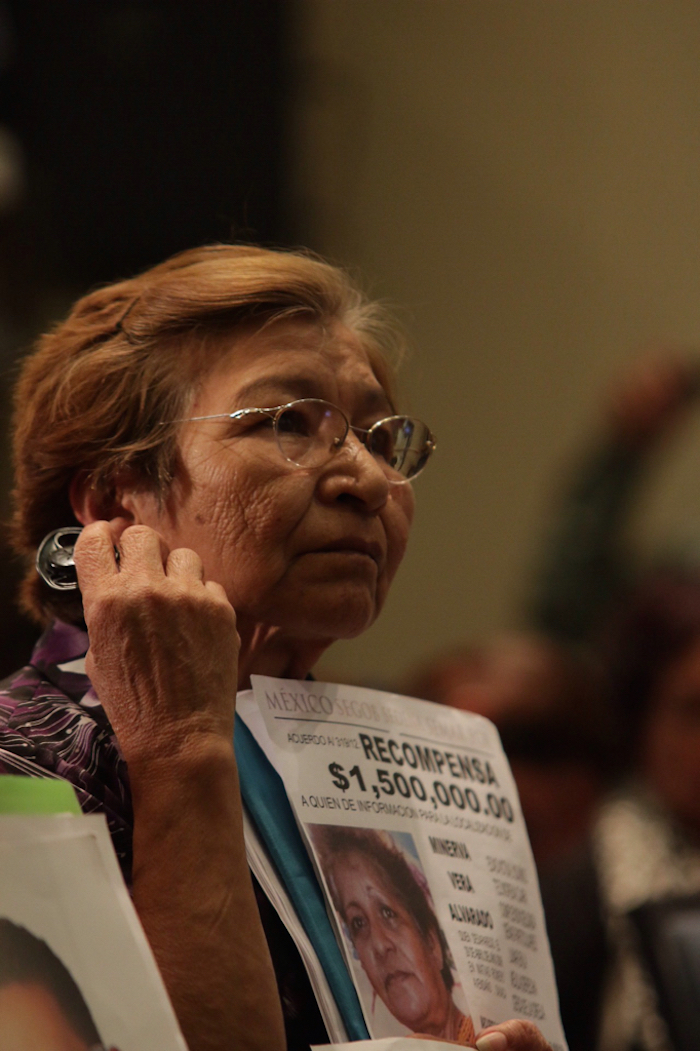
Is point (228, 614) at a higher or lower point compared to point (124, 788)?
higher

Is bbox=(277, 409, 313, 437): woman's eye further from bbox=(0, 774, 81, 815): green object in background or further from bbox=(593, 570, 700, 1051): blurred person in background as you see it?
bbox=(593, 570, 700, 1051): blurred person in background

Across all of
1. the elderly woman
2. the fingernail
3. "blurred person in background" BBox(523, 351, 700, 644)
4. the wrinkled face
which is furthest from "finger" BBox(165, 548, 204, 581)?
"blurred person in background" BBox(523, 351, 700, 644)

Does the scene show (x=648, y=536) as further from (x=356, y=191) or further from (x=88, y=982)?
(x=88, y=982)

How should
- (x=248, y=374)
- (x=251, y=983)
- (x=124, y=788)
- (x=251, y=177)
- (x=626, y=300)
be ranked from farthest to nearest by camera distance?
(x=626, y=300), (x=251, y=177), (x=248, y=374), (x=124, y=788), (x=251, y=983)

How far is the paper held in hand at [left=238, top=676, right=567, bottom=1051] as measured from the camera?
41.6 inches

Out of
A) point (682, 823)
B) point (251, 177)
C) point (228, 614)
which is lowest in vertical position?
point (682, 823)

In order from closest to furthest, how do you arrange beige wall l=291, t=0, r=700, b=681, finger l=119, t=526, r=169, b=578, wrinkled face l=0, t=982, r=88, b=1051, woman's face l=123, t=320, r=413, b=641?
wrinkled face l=0, t=982, r=88, b=1051 < finger l=119, t=526, r=169, b=578 < woman's face l=123, t=320, r=413, b=641 < beige wall l=291, t=0, r=700, b=681

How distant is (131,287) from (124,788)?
1.71 ft

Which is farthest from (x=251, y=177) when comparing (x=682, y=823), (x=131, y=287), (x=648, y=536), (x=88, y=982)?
(x=88, y=982)

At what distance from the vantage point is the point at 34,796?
2.75ft

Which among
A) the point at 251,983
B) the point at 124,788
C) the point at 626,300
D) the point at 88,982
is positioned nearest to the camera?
the point at 88,982

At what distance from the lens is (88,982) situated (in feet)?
2.61

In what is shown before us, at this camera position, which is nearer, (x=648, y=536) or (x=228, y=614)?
(x=228, y=614)

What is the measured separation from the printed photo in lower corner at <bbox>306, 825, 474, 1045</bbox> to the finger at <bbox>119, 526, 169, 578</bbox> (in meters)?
0.27
